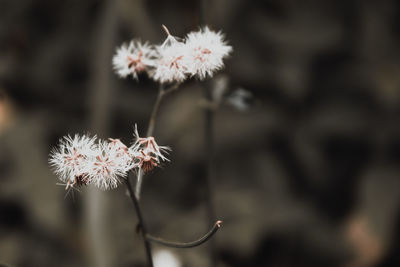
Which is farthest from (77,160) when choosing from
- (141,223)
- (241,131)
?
(241,131)

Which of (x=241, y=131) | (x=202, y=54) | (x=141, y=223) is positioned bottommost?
(x=141, y=223)

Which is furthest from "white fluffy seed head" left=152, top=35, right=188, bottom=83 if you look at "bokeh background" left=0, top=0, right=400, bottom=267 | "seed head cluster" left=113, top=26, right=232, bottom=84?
"bokeh background" left=0, top=0, right=400, bottom=267

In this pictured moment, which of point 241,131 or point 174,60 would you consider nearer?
point 174,60

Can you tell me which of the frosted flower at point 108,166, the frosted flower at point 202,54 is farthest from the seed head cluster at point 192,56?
the frosted flower at point 108,166

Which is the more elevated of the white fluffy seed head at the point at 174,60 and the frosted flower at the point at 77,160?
the white fluffy seed head at the point at 174,60

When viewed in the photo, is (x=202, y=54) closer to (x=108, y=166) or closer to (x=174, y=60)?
(x=174, y=60)

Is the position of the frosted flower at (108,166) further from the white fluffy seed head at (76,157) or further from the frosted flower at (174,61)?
the frosted flower at (174,61)

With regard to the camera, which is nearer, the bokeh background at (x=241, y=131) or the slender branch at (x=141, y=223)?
the slender branch at (x=141, y=223)

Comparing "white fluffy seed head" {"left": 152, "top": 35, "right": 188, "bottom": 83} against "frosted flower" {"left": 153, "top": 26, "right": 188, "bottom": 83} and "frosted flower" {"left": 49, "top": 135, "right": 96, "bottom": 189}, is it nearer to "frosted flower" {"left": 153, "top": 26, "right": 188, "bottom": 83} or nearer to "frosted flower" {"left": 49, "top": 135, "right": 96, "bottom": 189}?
"frosted flower" {"left": 153, "top": 26, "right": 188, "bottom": 83}

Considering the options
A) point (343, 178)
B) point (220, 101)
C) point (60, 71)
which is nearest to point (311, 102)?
point (343, 178)
